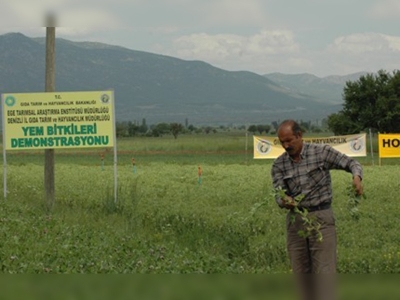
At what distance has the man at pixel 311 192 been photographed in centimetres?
763

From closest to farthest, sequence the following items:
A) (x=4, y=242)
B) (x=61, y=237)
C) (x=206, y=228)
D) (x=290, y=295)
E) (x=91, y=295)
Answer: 1. (x=91, y=295)
2. (x=290, y=295)
3. (x=4, y=242)
4. (x=61, y=237)
5. (x=206, y=228)

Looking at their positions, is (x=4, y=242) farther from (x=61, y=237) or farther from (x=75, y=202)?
(x=75, y=202)

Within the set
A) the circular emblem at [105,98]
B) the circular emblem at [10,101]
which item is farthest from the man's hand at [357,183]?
the circular emblem at [10,101]

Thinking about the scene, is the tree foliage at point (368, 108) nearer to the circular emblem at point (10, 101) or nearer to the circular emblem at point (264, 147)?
the circular emblem at point (264, 147)

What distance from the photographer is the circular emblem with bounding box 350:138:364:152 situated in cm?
3883

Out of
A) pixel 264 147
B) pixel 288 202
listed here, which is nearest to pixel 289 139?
pixel 288 202

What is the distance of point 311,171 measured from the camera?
7.64m

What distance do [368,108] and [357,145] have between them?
41.8 metres

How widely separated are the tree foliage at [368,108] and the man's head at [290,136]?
2806 inches

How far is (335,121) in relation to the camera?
78.8m

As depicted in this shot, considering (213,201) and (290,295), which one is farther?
(213,201)

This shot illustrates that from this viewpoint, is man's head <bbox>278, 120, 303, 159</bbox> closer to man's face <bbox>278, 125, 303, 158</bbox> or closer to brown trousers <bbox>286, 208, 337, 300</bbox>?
man's face <bbox>278, 125, 303, 158</bbox>

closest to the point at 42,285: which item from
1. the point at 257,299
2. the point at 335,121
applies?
the point at 257,299

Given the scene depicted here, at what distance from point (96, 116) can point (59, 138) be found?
1035 mm
